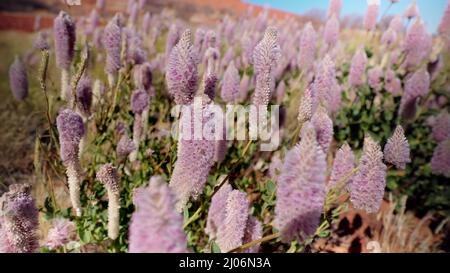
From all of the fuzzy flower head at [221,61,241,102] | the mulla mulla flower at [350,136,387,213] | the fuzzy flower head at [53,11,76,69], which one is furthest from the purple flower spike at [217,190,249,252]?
the fuzzy flower head at [53,11,76,69]

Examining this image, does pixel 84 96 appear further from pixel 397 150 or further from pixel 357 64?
pixel 357 64

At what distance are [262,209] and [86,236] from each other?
53 centimetres

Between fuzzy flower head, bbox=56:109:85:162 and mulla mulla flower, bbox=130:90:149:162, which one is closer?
fuzzy flower head, bbox=56:109:85:162

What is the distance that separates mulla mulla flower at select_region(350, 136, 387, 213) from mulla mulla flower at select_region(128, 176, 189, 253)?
0.53m

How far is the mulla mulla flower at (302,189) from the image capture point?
25.7 inches

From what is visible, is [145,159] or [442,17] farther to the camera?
[442,17]

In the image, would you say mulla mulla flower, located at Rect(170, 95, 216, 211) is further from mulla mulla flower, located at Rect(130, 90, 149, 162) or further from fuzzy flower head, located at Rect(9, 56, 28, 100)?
fuzzy flower head, located at Rect(9, 56, 28, 100)

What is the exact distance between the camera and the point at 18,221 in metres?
0.80

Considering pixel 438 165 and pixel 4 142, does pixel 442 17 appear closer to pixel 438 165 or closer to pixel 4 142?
pixel 438 165

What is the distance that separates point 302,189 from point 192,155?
24 cm

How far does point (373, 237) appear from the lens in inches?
82.9

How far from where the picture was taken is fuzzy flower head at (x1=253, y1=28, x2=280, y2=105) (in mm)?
1034

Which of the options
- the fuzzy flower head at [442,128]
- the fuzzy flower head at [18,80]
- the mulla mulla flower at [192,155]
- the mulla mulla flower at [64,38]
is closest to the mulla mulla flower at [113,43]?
the mulla mulla flower at [64,38]

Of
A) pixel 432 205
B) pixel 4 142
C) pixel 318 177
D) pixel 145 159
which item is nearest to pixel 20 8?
pixel 4 142
